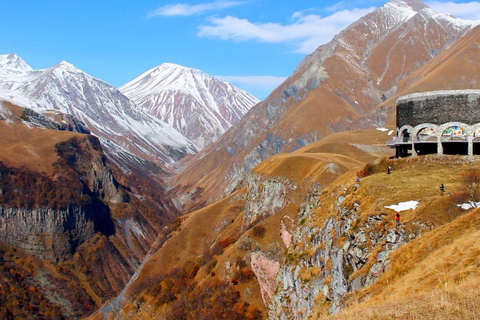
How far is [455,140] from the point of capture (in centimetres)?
3716

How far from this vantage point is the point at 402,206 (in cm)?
2780

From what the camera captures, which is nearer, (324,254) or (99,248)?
(324,254)

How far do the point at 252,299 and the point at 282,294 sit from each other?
28.9 meters

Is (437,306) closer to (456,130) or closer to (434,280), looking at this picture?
(434,280)

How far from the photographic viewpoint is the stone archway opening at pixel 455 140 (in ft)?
122

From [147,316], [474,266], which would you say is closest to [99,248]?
[147,316]

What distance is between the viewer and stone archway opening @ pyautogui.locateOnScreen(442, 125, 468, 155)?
1460 inches

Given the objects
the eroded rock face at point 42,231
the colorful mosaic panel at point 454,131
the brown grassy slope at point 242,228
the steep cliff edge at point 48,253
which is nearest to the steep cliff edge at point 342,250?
the brown grassy slope at point 242,228

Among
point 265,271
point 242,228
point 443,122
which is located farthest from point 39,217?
point 443,122

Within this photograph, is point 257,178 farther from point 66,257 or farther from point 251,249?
point 66,257

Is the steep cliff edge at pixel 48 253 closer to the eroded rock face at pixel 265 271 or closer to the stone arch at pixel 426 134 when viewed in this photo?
the eroded rock face at pixel 265 271

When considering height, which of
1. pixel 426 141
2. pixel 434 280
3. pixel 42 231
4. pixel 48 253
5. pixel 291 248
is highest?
pixel 426 141

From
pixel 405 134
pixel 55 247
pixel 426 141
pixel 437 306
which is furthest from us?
pixel 55 247

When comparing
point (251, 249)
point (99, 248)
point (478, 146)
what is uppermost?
point (478, 146)
